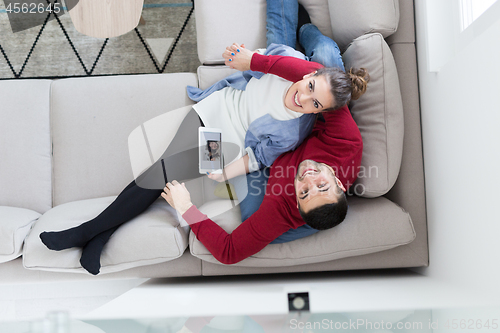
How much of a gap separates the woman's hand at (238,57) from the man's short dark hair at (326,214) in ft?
2.42

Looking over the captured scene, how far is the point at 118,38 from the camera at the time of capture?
2.07m

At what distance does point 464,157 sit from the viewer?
47.3 inches

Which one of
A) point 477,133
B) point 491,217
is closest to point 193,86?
point 477,133

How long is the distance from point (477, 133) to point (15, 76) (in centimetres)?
247

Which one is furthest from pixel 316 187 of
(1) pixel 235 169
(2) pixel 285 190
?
(1) pixel 235 169

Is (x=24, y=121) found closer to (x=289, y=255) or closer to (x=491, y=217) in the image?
(x=289, y=255)

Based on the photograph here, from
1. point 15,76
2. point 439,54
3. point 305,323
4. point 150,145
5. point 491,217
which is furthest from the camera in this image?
point 15,76

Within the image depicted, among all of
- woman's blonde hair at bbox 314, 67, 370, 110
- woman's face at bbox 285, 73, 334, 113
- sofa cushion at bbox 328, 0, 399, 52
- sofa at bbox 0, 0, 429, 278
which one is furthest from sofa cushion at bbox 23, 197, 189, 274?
sofa cushion at bbox 328, 0, 399, 52

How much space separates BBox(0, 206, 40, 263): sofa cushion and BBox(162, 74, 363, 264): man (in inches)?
28.3

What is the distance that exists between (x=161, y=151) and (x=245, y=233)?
2.01ft

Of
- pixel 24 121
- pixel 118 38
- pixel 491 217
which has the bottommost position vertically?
pixel 491 217

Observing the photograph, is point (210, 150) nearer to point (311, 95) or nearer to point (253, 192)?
point (253, 192)

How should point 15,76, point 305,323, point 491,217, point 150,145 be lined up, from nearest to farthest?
point 305,323, point 491,217, point 150,145, point 15,76

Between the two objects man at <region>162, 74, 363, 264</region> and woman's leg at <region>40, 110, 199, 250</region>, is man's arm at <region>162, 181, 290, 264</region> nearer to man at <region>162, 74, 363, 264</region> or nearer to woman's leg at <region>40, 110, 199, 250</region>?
man at <region>162, 74, 363, 264</region>
